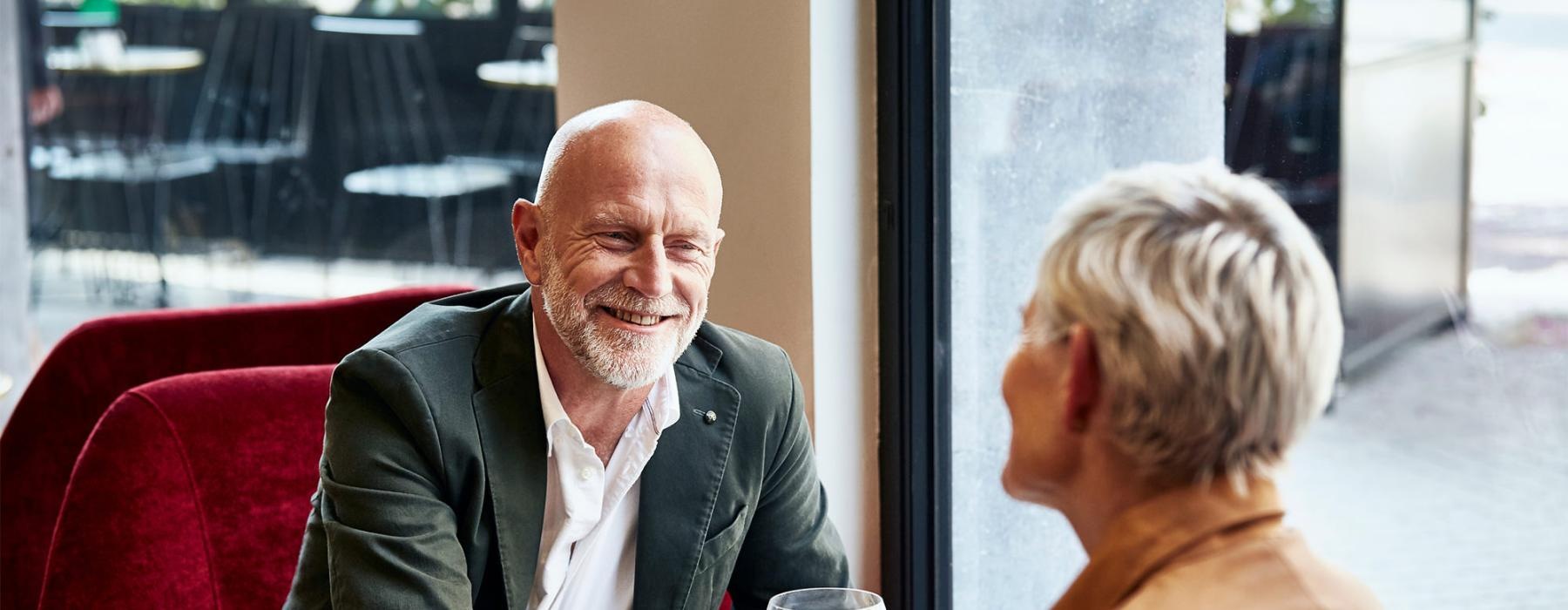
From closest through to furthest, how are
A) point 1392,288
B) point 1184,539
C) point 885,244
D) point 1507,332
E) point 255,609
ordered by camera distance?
point 1184,539 → point 1507,332 → point 1392,288 → point 255,609 → point 885,244

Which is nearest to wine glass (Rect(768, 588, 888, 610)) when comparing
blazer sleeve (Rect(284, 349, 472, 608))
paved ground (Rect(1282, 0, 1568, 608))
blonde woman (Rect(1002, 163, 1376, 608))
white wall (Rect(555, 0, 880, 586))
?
blonde woman (Rect(1002, 163, 1376, 608))

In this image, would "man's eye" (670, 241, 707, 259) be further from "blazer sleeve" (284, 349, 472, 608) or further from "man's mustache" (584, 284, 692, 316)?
"blazer sleeve" (284, 349, 472, 608)

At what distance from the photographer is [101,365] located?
2.14m

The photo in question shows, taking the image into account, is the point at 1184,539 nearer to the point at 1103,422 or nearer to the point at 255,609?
the point at 1103,422

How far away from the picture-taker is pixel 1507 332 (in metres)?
1.44

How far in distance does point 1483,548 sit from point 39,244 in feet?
17.3

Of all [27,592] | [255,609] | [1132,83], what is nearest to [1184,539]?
[1132,83]

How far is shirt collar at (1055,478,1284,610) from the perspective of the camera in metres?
0.95

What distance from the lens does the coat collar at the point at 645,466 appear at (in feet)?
5.33

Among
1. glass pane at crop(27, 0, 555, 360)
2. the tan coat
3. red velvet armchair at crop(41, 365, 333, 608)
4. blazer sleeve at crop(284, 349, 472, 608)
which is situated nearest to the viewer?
the tan coat

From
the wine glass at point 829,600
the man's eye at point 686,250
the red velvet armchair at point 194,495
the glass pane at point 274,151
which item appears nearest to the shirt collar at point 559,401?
the man's eye at point 686,250

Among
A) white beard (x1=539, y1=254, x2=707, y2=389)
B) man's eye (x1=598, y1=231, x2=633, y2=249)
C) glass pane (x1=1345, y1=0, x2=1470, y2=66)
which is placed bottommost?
white beard (x1=539, y1=254, x2=707, y2=389)

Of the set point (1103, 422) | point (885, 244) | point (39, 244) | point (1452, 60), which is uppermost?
point (1452, 60)

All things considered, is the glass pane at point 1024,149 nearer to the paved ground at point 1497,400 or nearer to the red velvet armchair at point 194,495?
the paved ground at point 1497,400
